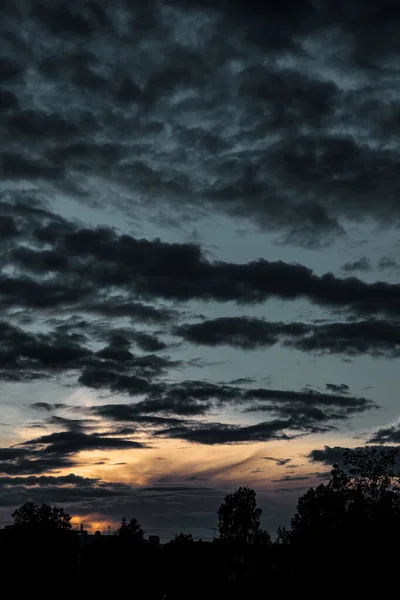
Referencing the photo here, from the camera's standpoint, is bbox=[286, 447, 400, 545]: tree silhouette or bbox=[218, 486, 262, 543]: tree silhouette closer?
bbox=[286, 447, 400, 545]: tree silhouette

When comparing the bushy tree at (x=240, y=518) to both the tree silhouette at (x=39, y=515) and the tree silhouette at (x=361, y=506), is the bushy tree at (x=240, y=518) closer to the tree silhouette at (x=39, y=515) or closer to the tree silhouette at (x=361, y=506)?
the tree silhouette at (x=39, y=515)

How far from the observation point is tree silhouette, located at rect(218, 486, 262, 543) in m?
134

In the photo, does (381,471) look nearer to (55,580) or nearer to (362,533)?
(362,533)

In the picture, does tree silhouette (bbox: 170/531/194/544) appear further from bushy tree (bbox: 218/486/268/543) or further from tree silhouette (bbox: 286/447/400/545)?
tree silhouette (bbox: 286/447/400/545)

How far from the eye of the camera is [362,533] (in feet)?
198

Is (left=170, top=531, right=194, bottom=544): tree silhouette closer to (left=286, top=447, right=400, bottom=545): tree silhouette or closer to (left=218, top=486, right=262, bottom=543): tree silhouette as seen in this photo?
(left=218, top=486, right=262, bottom=543): tree silhouette

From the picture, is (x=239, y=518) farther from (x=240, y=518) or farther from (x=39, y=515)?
(x=39, y=515)

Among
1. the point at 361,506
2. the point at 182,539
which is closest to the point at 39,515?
the point at 182,539

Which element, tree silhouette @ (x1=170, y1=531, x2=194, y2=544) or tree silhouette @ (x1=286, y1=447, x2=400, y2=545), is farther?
tree silhouette @ (x1=170, y1=531, x2=194, y2=544)

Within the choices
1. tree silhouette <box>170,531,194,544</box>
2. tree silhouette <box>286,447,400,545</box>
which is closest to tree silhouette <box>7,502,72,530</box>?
tree silhouette <box>170,531,194,544</box>

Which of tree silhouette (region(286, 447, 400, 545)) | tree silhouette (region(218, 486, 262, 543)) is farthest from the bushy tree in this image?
tree silhouette (region(286, 447, 400, 545))

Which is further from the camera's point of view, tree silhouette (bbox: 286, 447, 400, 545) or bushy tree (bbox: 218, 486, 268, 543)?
bushy tree (bbox: 218, 486, 268, 543)

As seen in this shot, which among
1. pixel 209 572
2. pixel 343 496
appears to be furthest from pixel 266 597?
pixel 343 496

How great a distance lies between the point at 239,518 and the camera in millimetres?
133625
